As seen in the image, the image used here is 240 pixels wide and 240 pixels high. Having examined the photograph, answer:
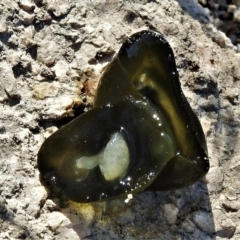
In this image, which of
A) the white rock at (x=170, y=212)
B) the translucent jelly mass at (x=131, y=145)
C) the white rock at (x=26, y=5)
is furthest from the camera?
the white rock at (x=26, y=5)

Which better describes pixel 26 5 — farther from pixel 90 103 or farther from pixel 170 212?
pixel 170 212

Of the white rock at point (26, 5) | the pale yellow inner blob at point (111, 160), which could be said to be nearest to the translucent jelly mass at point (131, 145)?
the pale yellow inner blob at point (111, 160)

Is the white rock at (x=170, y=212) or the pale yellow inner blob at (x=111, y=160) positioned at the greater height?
the pale yellow inner blob at (x=111, y=160)

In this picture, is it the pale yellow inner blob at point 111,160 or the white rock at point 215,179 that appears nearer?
the pale yellow inner blob at point 111,160

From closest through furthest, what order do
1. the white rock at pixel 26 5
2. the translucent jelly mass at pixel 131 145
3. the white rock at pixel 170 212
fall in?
the translucent jelly mass at pixel 131 145 → the white rock at pixel 170 212 → the white rock at pixel 26 5

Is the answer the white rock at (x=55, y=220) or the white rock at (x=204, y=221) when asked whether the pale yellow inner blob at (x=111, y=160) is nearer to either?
the white rock at (x=55, y=220)

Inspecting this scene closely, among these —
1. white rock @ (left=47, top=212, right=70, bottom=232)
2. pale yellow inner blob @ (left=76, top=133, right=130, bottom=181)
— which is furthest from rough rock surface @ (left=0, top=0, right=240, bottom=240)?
pale yellow inner blob @ (left=76, top=133, right=130, bottom=181)

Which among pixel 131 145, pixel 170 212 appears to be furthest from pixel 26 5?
pixel 170 212
